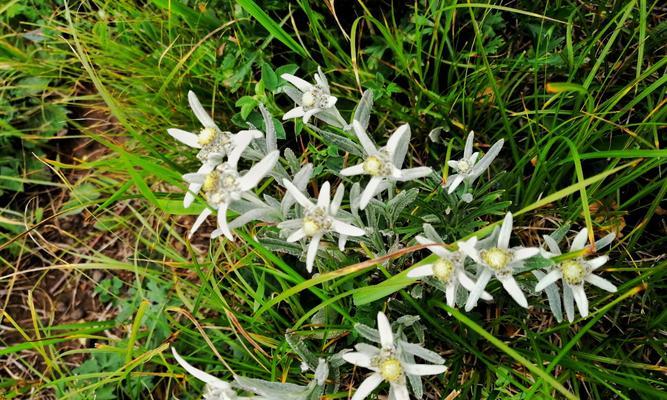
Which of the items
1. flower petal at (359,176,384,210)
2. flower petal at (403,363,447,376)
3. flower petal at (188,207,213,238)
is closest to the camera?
flower petal at (403,363,447,376)

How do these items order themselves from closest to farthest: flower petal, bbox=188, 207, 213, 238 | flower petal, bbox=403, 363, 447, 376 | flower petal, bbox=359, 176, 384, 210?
flower petal, bbox=403, 363, 447, 376 < flower petal, bbox=359, 176, 384, 210 < flower petal, bbox=188, 207, 213, 238

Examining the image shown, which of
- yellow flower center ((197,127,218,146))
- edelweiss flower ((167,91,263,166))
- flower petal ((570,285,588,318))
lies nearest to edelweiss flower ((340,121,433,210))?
edelweiss flower ((167,91,263,166))

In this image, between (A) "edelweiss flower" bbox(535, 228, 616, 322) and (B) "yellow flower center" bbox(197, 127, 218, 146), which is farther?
(B) "yellow flower center" bbox(197, 127, 218, 146)

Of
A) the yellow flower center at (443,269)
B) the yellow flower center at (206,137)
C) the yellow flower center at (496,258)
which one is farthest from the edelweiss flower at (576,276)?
the yellow flower center at (206,137)

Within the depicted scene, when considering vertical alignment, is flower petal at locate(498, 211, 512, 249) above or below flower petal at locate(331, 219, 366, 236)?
above

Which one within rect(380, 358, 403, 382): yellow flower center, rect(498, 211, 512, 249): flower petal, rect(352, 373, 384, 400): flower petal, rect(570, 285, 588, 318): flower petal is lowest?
rect(352, 373, 384, 400): flower petal

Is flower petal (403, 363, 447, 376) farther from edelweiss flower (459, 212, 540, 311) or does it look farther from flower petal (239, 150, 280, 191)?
flower petal (239, 150, 280, 191)

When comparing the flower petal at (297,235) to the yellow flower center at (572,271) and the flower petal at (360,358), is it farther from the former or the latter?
the yellow flower center at (572,271)
